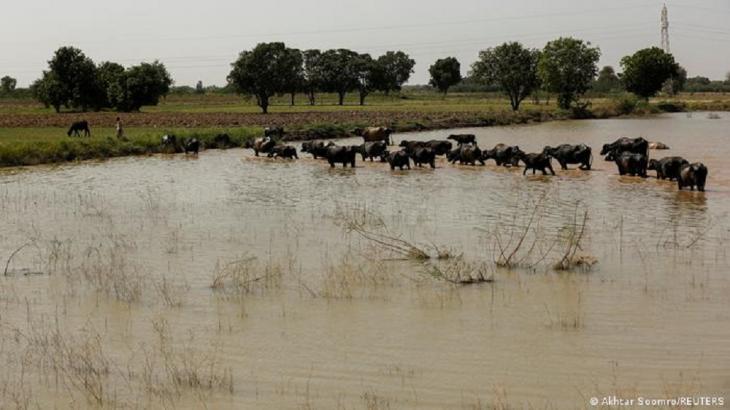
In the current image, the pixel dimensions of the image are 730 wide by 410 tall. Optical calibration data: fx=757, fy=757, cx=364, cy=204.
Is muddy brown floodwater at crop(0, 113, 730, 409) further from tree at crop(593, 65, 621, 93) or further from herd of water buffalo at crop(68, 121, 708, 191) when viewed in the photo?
tree at crop(593, 65, 621, 93)

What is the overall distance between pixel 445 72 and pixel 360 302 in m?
141

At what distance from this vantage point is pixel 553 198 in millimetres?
18375

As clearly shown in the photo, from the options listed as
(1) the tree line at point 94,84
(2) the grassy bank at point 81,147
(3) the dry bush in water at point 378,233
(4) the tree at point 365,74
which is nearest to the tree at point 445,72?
(4) the tree at point 365,74

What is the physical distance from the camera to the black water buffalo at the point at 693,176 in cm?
1925

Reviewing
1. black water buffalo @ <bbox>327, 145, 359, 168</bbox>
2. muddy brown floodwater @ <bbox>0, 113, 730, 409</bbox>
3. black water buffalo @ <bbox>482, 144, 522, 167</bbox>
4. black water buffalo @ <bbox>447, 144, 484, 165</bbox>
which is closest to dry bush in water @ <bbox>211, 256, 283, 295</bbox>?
muddy brown floodwater @ <bbox>0, 113, 730, 409</bbox>

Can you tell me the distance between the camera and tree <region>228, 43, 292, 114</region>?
273 ft

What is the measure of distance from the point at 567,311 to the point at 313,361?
3.19 meters

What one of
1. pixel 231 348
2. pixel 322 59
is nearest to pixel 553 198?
pixel 231 348

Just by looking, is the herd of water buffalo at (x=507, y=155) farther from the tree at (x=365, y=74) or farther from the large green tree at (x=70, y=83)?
the tree at (x=365, y=74)

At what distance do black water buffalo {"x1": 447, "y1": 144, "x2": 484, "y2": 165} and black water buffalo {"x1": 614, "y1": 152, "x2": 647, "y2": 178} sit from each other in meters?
5.50

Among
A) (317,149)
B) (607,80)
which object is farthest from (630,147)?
(607,80)

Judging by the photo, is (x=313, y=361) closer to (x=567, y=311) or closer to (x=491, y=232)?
(x=567, y=311)

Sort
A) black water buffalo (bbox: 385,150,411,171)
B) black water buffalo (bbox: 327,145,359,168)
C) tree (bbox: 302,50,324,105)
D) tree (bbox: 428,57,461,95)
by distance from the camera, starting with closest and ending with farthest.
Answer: black water buffalo (bbox: 385,150,411,171)
black water buffalo (bbox: 327,145,359,168)
tree (bbox: 302,50,324,105)
tree (bbox: 428,57,461,95)

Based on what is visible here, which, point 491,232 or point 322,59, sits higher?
point 322,59
